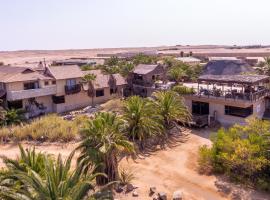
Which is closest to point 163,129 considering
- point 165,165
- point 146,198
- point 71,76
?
point 165,165

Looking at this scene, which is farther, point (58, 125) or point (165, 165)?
point (58, 125)

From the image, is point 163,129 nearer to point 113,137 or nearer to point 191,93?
point 191,93

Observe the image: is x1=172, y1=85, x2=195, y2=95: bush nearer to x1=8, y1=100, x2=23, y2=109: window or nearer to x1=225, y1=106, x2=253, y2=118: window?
x1=225, y1=106, x2=253, y2=118: window

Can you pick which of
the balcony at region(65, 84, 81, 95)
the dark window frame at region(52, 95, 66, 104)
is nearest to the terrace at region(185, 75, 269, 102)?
the balcony at region(65, 84, 81, 95)

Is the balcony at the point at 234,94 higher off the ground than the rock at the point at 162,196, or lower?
higher

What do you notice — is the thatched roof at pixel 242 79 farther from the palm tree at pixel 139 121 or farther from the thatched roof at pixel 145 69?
the thatched roof at pixel 145 69

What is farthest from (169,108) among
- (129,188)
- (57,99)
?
(57,99)

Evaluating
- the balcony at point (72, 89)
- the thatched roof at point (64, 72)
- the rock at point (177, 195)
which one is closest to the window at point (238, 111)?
the rock at point (177, 195)
